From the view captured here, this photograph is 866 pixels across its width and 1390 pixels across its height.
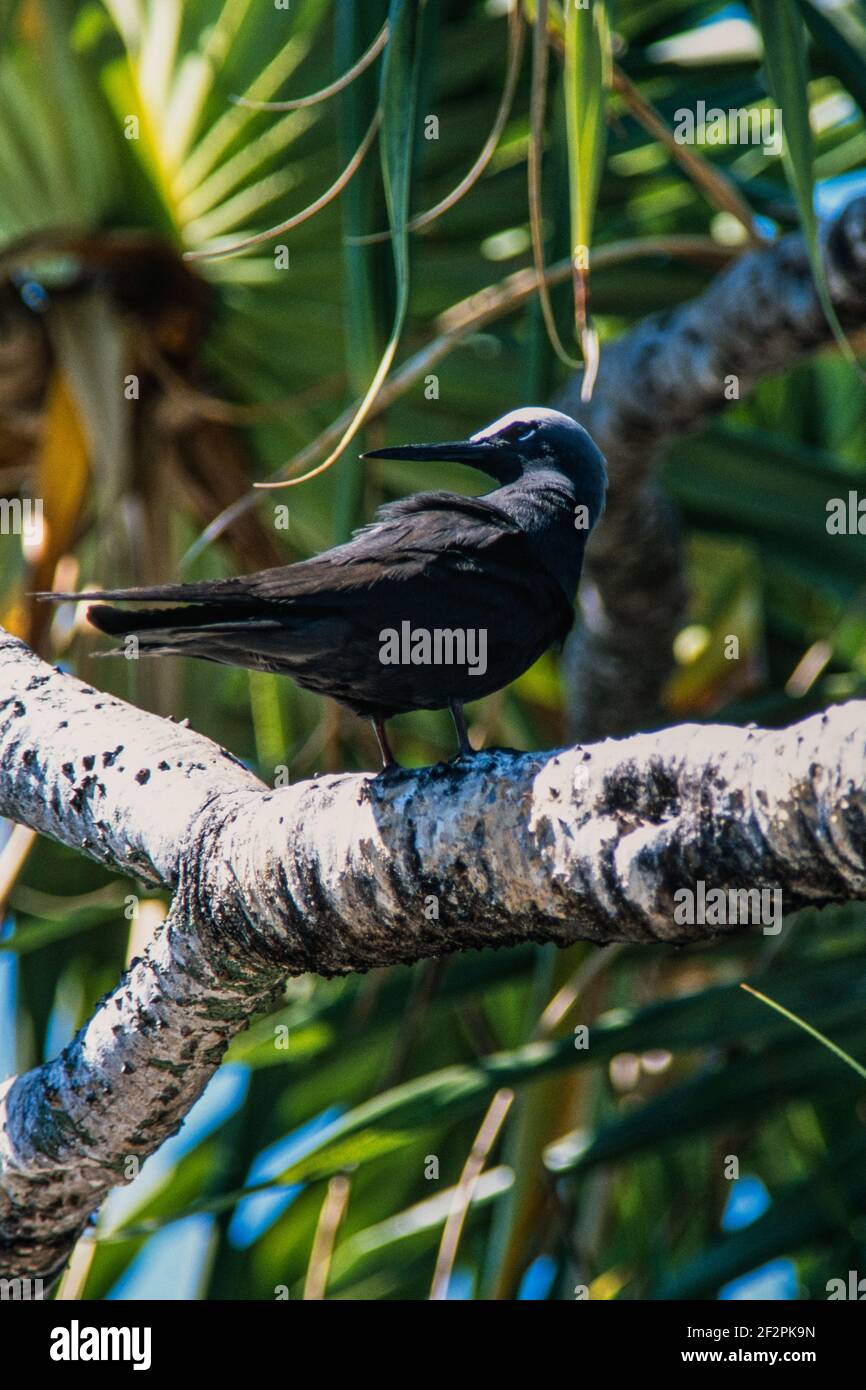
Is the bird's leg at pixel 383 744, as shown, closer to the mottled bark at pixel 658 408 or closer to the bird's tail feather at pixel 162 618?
the bird's tail feather at pixel 162 618

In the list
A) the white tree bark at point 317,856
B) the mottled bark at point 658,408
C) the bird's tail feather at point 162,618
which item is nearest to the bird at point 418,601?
the bird's tail feather at point 162,618

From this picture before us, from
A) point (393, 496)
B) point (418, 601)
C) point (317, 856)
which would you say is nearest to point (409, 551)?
point (418, 601)

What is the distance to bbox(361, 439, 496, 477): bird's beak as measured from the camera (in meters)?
1.46

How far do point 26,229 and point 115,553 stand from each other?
0.71 metres

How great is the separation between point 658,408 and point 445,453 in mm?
899

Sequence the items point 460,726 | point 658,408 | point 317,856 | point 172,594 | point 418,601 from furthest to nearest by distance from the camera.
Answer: point 658,408
point 460,726
point 418,601
point 172,594
point 317,856

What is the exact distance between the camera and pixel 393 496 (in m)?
3.21

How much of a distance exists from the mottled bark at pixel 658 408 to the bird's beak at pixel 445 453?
0.72 metres

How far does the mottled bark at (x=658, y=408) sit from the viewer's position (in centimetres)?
222

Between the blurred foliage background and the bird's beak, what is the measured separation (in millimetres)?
727

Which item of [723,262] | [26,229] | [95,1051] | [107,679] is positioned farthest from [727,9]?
[95,1051]

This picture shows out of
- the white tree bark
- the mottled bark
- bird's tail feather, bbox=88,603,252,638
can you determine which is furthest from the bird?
the mottled bark

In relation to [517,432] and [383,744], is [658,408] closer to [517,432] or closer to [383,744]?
[517,432]
